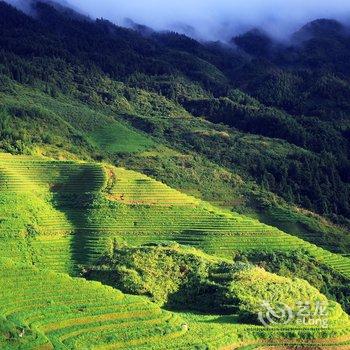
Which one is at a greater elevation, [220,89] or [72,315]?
[220,89]

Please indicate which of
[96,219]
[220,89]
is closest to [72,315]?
[96,219]

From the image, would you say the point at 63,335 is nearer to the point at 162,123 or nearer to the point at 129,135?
the point at 129,135

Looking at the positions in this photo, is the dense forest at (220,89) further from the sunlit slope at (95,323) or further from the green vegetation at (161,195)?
the sunlit slope at (95,323)

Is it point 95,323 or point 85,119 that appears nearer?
point 95,323

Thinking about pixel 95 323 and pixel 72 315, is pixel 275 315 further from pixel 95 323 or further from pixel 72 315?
pixel 72 315

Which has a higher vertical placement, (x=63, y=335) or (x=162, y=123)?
(x=162, y=123)

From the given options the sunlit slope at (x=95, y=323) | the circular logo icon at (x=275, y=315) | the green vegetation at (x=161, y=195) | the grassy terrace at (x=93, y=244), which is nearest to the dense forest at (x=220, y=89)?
the green vegetation at (x=161, y=195)

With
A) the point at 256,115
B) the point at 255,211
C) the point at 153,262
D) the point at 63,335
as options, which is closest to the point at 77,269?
the point at 153,262
